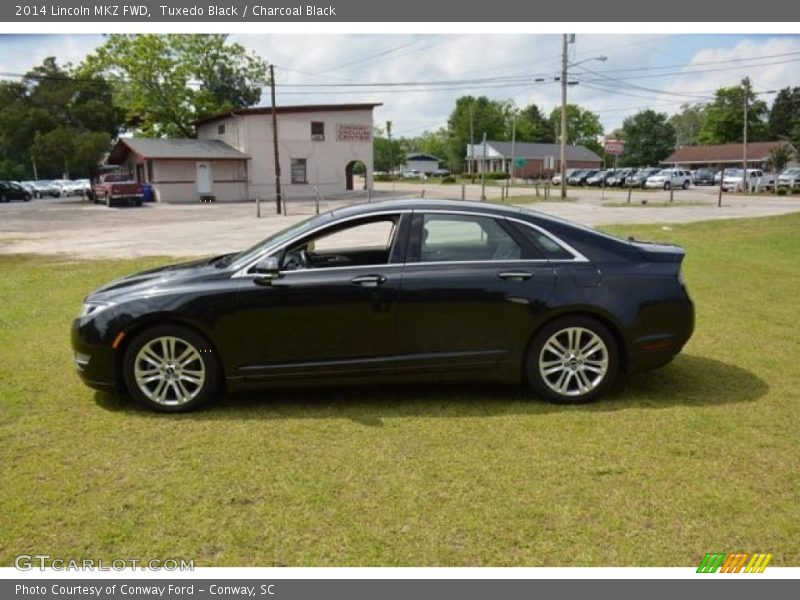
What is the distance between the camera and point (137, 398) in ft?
17.0

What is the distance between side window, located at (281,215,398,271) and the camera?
5289 millimetres

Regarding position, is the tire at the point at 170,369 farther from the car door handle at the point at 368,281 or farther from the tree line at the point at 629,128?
the tree line at the point at 629,128

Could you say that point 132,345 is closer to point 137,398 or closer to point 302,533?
point 137,398

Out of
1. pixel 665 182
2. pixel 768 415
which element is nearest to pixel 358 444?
pixel 768 415

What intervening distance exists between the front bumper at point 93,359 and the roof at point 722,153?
90517 mm

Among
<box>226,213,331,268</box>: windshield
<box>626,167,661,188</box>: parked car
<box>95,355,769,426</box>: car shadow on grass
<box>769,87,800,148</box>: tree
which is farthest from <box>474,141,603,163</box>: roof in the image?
<box>226,213,331,268</box>: windshield

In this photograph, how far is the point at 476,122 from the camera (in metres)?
123

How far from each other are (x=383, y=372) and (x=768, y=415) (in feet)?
9.07

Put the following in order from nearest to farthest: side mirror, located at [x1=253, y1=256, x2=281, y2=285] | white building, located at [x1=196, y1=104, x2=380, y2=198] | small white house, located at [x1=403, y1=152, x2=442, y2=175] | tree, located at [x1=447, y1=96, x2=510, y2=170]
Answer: side mirror, located at [x1=253, y1=256, x2=281, y2=285], white building, located at [x1=196, y1=104, x2=380, y2=198], tree, located at [x1=447, y1=96, x2=510, y2=170], small white house, located at [x1=403, y1=152, x2=442, y2=175]

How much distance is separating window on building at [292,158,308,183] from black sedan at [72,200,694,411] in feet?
148

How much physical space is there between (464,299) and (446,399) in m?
0.85

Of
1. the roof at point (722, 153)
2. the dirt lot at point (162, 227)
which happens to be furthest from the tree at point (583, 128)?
the dirt lot at point (162, 227)

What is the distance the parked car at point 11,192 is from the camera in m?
50.4

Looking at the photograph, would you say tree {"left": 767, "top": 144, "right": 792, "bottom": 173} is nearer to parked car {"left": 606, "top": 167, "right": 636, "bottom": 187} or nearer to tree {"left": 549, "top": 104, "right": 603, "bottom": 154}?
parked car {"left": 606, "top": 167, "right": 636, "bottom": 187}
